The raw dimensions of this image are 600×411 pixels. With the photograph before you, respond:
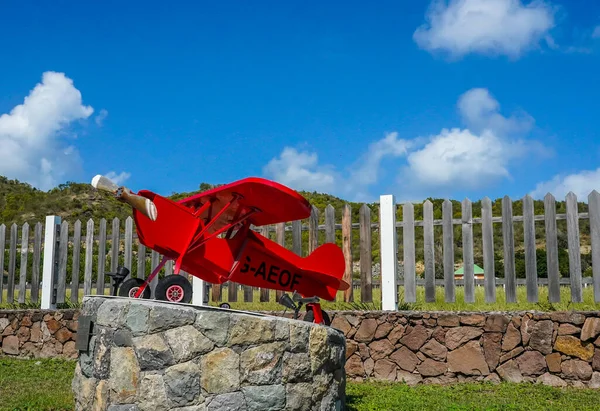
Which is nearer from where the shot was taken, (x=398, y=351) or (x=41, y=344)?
(x=398, y=351)

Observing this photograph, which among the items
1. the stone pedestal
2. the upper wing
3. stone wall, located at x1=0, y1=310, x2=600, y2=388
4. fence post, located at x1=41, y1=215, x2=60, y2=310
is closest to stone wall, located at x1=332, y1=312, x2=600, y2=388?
stone wall, located at x1=0, y1=310, x2=600, y2=388

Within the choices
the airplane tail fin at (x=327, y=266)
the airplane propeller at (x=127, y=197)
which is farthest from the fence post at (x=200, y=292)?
the airplane propeller at (x=127, y=197)

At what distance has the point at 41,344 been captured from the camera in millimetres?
10680

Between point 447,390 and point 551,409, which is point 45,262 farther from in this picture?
point 551,409

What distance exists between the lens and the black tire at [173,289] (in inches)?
241

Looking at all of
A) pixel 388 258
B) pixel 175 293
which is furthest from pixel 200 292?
pixel 175 293

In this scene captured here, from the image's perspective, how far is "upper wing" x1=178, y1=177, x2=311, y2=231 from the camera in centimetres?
602

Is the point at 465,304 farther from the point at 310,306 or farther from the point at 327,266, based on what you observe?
the point at 310,306

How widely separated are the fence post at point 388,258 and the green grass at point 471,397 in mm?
1212

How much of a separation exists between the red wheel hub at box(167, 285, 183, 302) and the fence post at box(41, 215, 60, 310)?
5.89m

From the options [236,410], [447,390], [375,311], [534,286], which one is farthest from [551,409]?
[236,410]

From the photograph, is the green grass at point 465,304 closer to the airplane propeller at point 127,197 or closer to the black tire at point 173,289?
the black tire at point 173,289

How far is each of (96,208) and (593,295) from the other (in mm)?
28261

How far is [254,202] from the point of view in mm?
6371
